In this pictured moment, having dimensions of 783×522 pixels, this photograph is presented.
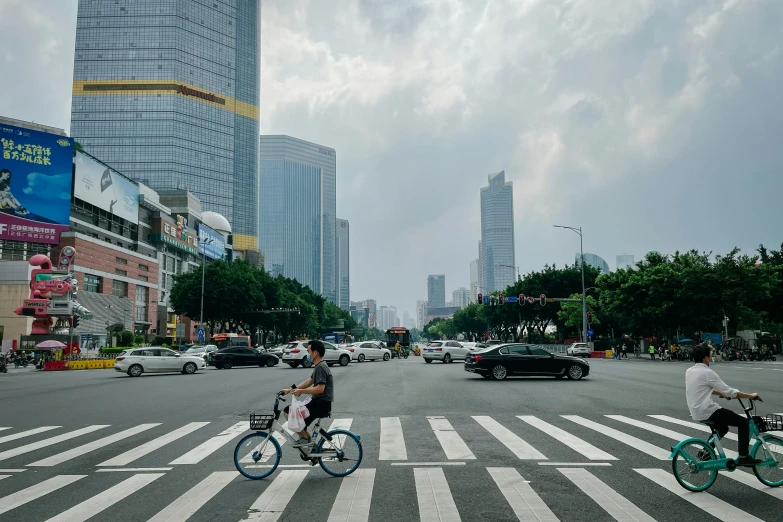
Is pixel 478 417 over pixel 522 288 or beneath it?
beneath

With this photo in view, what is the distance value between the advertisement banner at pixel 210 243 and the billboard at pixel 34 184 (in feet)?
166

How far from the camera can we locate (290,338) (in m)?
118

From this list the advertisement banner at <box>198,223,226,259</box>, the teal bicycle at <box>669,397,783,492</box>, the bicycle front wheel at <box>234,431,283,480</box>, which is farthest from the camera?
the advertisement banner at <box>198,223,226,259</box>

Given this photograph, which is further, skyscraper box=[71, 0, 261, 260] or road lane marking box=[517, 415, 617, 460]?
skyscraper box=[71, 0, 261, 260]

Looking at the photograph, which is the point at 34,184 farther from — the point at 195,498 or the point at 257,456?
the point at 195,498

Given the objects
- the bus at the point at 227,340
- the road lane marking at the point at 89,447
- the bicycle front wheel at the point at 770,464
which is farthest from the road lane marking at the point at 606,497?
the bus at the point at 227,340

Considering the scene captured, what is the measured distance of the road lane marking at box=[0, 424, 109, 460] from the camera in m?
9.64

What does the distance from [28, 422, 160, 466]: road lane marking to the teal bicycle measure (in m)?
8.30

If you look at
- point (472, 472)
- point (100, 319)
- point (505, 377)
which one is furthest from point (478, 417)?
point (100, 319)

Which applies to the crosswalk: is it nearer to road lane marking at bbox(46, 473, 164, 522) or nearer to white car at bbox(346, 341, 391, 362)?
road lane marking at bbox(46, 473, 164, 522)

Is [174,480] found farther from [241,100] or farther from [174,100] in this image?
[241,100]

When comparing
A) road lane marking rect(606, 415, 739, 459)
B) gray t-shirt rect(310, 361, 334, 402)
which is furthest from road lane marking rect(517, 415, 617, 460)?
gray t-shirt rect(310, 361, 334, 402)

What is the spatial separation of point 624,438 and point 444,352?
3243cm

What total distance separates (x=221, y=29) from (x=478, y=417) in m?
166
